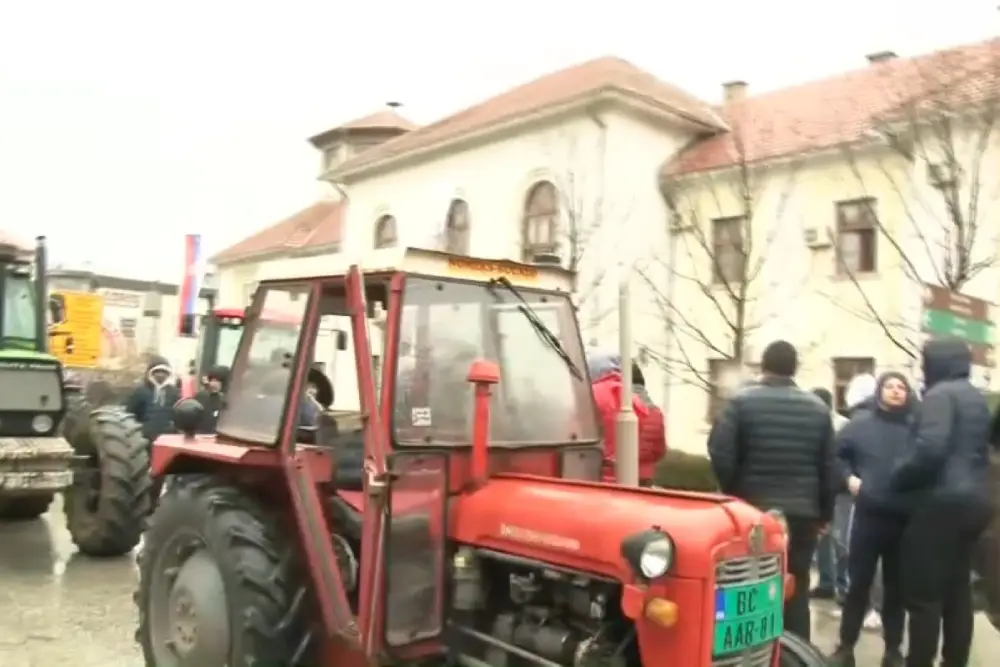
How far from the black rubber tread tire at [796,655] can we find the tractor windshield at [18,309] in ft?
22.2

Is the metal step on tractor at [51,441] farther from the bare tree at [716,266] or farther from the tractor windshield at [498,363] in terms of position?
the bare tree at [716,266]

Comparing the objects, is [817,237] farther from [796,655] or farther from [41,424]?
[796,655]

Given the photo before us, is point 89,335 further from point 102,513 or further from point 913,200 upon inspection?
point 913,200

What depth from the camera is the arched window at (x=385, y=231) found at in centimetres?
2628

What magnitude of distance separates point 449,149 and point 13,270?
16239mm

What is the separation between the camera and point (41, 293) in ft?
28.6

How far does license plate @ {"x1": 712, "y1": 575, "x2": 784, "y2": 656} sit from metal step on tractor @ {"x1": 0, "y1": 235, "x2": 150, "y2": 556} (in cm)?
570

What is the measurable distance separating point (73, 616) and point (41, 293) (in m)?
3.16

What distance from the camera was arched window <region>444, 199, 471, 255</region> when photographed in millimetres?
24094

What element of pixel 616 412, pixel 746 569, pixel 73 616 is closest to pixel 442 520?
pixel 746 569

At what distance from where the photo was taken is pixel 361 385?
4211 mm

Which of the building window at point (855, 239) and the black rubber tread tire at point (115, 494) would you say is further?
the building window at point (855, 239)

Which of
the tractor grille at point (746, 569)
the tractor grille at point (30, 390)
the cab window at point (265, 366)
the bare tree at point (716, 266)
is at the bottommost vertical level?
the tractor grille at point (746, 569)

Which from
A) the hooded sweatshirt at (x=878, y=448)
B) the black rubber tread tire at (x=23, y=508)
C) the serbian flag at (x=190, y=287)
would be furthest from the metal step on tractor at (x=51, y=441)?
the hooded sweatshirt at (x=878, y=448)
